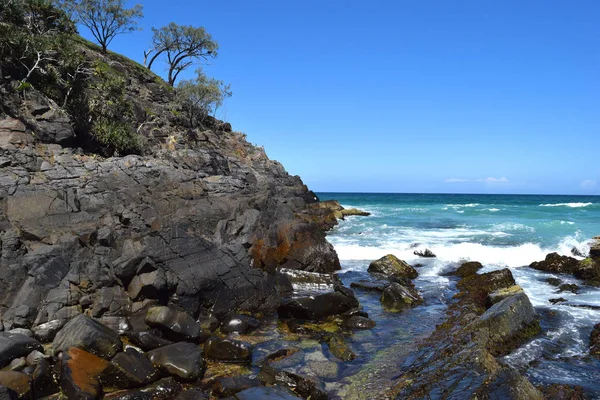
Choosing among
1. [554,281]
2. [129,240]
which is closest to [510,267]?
[554,281]

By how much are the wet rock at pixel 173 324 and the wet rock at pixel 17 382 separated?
3741 millimetres

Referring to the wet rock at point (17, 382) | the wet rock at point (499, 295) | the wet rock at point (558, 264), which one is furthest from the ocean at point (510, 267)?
the wet rock at point (17, 382)

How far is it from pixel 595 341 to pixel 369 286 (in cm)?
962

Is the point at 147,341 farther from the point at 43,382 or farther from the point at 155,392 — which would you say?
the point at 43,382

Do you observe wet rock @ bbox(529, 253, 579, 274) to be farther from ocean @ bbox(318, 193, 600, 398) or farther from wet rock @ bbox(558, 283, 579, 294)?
wet rock @ bbox(558, 283, 579, 294)

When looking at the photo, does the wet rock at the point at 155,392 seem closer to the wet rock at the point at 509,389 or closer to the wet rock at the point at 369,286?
the wet rock at the point at 509,389

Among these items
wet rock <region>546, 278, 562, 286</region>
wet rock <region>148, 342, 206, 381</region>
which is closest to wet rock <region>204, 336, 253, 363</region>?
wet rock <region>148, 342, 206, 381</region>

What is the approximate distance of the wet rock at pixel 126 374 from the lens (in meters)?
9.66

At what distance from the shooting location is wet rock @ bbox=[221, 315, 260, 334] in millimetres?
13945

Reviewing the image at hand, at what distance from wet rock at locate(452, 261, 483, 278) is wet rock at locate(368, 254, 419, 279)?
2526 mm

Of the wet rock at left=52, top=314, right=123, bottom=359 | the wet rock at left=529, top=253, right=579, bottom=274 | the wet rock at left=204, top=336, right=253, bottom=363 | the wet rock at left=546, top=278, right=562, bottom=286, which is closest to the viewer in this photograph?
the wet rock at left=52, top=314, right=123, bottom=359

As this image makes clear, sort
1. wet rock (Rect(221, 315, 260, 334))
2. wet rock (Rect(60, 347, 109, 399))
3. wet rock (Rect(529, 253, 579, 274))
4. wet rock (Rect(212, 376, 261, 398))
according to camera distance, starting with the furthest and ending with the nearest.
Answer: wet rock (Rect(529, 253, 579, 274)), wet rock (Rect(221, 315, 260, 334)), wet rock (Rect(212, 376, 261, 398)), wet rock (Rect(60, 347, 109, 399))

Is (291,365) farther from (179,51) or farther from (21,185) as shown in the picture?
(179,51)

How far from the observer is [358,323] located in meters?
14.8
